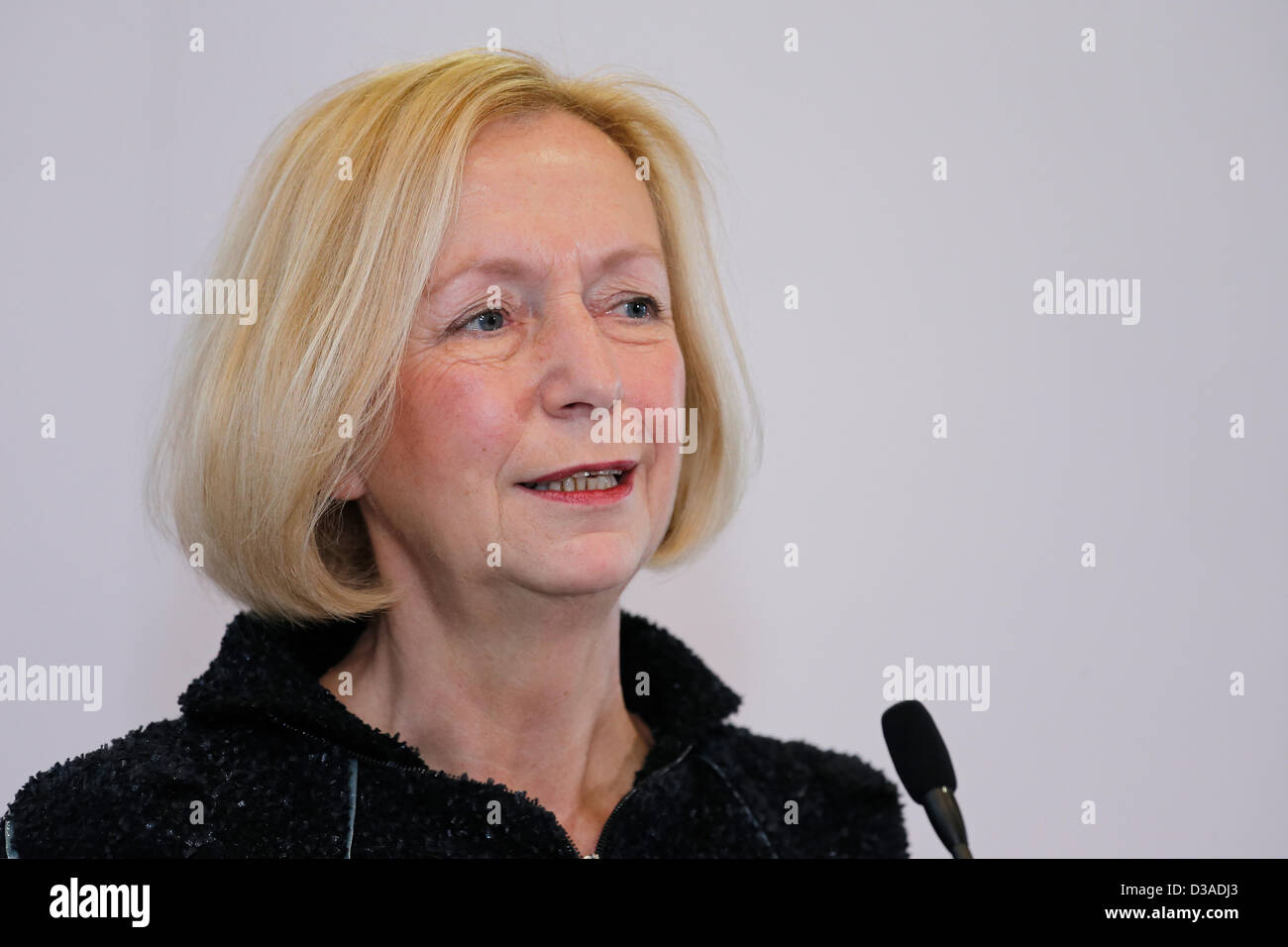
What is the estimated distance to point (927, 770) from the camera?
3.52ft

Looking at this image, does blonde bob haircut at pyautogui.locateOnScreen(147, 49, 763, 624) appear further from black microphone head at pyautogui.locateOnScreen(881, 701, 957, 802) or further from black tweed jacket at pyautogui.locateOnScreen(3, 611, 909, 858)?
black microphone head at pyautogui.locateOnScreen(881, 701, 957, 802)

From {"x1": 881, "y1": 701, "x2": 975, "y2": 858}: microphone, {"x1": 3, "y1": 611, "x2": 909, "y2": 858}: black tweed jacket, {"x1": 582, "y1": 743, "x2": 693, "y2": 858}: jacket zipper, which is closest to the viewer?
{"x1": 881, "y1": 701, "x2": 975, "y2": 858}: microphone

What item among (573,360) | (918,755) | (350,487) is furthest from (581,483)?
(918,755)

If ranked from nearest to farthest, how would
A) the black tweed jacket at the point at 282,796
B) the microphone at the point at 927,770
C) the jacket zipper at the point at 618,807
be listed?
1. the microphone at the point at 927,770
2. the black tweed jacket at the point at 282,796
3. the jacket zipper at the point at 618,807

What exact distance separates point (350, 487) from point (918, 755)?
59 centimetres

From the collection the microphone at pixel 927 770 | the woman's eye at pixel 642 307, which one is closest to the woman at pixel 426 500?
the woman's eye at pixel 642 307

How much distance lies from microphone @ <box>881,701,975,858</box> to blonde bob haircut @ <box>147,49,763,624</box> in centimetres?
51

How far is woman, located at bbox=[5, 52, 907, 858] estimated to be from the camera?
1.18 metres

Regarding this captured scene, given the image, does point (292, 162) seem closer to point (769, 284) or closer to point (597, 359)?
point (597, 359)

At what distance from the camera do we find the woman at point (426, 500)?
1179 mm

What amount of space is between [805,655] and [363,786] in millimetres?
743

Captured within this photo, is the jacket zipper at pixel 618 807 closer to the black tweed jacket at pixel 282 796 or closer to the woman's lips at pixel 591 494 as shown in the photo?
the black tweed jacket at pixel 282 796

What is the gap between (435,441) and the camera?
1194 mm

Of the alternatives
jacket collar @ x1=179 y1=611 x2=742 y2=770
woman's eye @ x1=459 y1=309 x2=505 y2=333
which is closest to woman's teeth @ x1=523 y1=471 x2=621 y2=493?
woman's eye @ x1=459 y1=309 x2=505 y2=333
